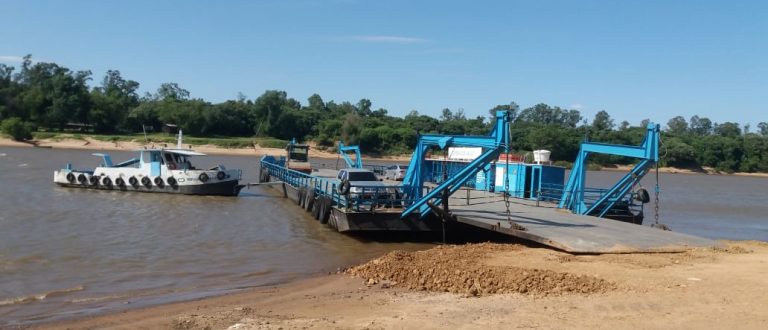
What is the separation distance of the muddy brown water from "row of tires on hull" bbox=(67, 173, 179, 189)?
2.40ft

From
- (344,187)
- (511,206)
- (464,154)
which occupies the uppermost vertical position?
(464,154)

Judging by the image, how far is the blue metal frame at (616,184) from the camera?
1942cm

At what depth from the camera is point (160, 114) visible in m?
103

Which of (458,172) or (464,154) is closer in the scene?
(458,172)

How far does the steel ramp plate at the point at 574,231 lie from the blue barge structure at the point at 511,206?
0.07 ft

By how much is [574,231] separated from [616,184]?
19.9 feet

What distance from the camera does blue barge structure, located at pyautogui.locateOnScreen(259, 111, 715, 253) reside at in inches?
620

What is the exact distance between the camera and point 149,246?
667 inches

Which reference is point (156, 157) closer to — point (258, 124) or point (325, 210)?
point (325, 210)

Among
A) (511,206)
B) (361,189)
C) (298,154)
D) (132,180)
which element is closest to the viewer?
(361,189)

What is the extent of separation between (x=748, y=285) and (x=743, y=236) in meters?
16.9

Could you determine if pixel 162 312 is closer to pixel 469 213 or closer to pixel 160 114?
pixel 469 213

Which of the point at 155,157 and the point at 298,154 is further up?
the point at 298,154

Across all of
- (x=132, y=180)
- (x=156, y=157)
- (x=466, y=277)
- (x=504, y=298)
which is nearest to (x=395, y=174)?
(x=156, y=157)
